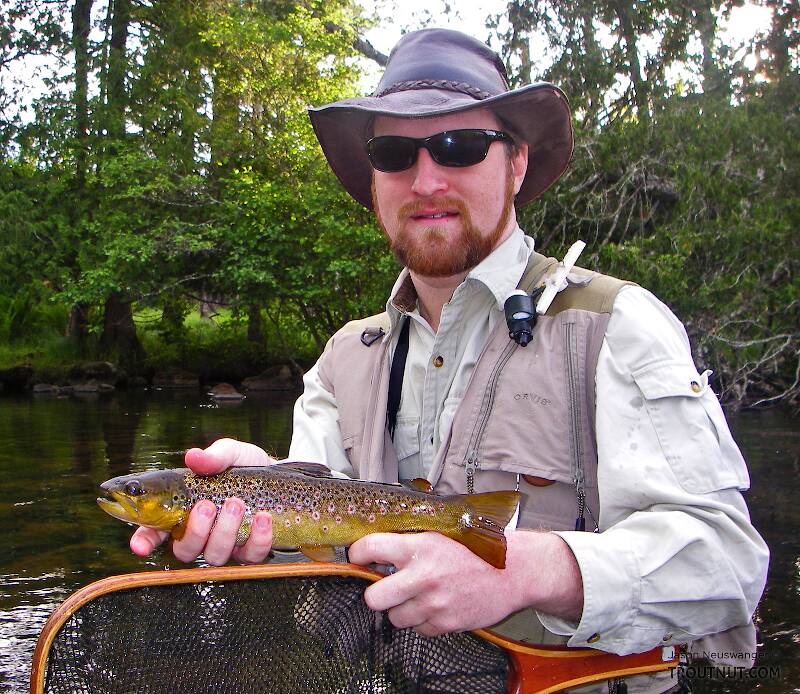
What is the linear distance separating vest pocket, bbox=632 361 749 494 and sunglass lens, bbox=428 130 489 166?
0.89 m

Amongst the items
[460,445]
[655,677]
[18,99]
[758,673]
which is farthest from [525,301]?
[18,99]

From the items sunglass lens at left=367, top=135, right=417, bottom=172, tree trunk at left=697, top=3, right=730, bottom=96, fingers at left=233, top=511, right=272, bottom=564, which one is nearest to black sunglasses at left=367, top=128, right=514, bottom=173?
sunglass lens at left=367, top=135, right=417, bottom=172

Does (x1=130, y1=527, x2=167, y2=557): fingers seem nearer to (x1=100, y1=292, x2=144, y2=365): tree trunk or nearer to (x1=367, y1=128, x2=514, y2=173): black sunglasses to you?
(x1=367, y1=128, x2=514, y2=173): black sunglasses

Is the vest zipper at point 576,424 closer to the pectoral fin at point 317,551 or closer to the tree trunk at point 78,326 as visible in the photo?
the pectoral fin at point 317,551

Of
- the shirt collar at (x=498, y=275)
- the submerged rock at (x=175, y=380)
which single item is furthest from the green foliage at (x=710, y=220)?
the submerged rock at (x=175, y=380)

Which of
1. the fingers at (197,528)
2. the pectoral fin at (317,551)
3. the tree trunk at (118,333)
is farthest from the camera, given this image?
the tree trunk at (118,333)

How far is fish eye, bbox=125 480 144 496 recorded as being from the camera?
2221 millimetres

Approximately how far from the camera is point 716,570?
5.91 feet

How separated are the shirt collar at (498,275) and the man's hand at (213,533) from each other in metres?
0.78

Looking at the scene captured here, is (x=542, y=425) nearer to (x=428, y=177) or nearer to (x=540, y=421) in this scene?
(x=540, y=421)

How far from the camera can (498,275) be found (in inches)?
95.7

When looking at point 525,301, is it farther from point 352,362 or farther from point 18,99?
point 18,99

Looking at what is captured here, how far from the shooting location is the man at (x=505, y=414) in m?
1.77

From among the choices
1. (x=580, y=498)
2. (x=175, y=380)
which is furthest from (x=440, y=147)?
(x=175, y=380)
